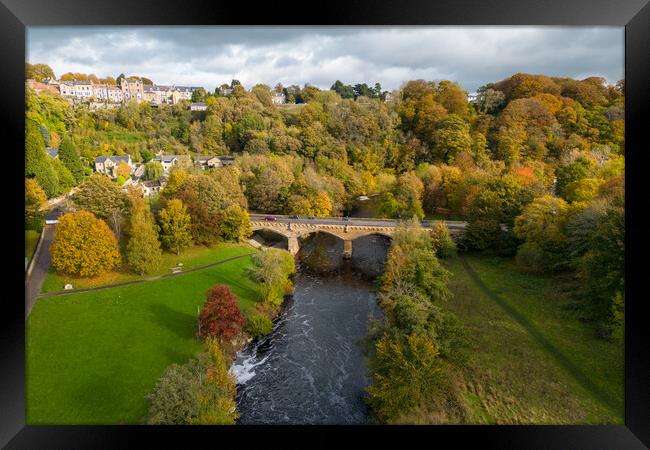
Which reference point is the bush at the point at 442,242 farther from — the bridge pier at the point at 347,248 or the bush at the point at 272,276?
the bush at the point at 272,276

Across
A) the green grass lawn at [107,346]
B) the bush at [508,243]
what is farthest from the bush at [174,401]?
the bush at [508,243]

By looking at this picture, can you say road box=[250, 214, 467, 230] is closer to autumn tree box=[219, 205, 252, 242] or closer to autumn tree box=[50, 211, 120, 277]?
autumn tree box=[219, 205, 252, 242]

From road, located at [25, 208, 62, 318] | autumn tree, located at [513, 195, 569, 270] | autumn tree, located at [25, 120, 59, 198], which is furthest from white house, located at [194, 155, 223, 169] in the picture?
autumn tree, located at [513, 195, 569, 270]

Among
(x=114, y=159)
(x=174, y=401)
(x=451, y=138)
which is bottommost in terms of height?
(x=174, y=401)

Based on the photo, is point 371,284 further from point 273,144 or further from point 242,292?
point 273,144

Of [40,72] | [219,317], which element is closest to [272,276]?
[219,317]

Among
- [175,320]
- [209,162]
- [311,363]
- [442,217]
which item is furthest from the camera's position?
[209,162]

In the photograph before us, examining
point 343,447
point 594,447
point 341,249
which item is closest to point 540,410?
point 594,447

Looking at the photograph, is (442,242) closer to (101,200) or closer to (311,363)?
(311,363)
